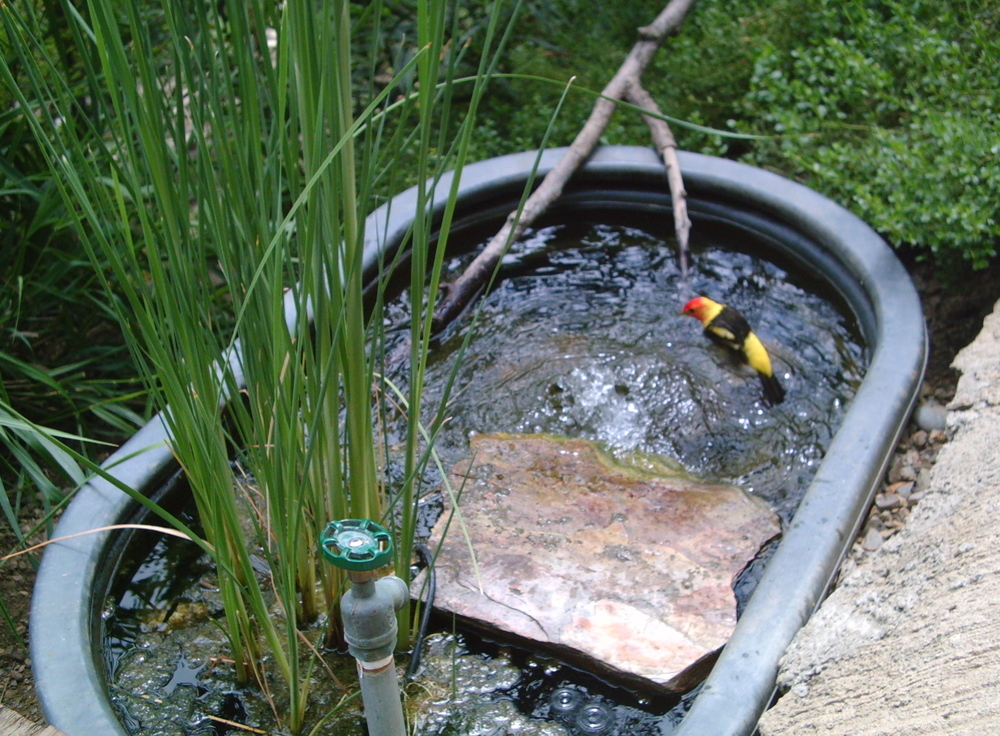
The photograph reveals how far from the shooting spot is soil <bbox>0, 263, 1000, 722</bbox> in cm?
184

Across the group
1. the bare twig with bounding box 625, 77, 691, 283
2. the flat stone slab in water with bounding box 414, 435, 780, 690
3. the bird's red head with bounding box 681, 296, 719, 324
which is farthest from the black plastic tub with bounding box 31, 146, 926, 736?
the bird's red head with bounding box 681, 296, 719, 324

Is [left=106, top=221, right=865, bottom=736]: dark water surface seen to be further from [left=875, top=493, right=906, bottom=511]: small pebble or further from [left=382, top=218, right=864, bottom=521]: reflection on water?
[left=875, top=493, right=906, bottom=511]: small pebble

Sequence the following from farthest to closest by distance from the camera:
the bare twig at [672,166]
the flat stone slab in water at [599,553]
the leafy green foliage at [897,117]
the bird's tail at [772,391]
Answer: the bare twig at [672,166], the leafy green foliage at [897,117], the bird's tail at [772,391], the flat stone slab in water at [599,553]

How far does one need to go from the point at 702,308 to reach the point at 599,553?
2.96 feet

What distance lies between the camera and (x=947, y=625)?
1436 millimetres

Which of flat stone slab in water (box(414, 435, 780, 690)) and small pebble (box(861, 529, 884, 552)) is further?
small pebble (box(861, 529, 884, 552))

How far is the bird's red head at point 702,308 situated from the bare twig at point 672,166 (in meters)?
0.22

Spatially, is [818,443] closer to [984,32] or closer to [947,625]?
[947,625]

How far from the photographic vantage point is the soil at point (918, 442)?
184 cm

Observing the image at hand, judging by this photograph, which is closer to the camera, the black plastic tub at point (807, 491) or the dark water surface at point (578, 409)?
the black plastic tub at point (807, 491)

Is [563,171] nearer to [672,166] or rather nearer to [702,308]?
[672,166]

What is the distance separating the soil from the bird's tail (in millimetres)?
308

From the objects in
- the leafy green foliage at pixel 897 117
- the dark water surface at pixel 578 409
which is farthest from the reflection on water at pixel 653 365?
the leafy green foliage at pixel 897 117

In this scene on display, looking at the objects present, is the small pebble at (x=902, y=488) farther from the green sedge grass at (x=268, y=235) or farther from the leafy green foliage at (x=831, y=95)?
the green sedge grass at (x=268, y=235)
